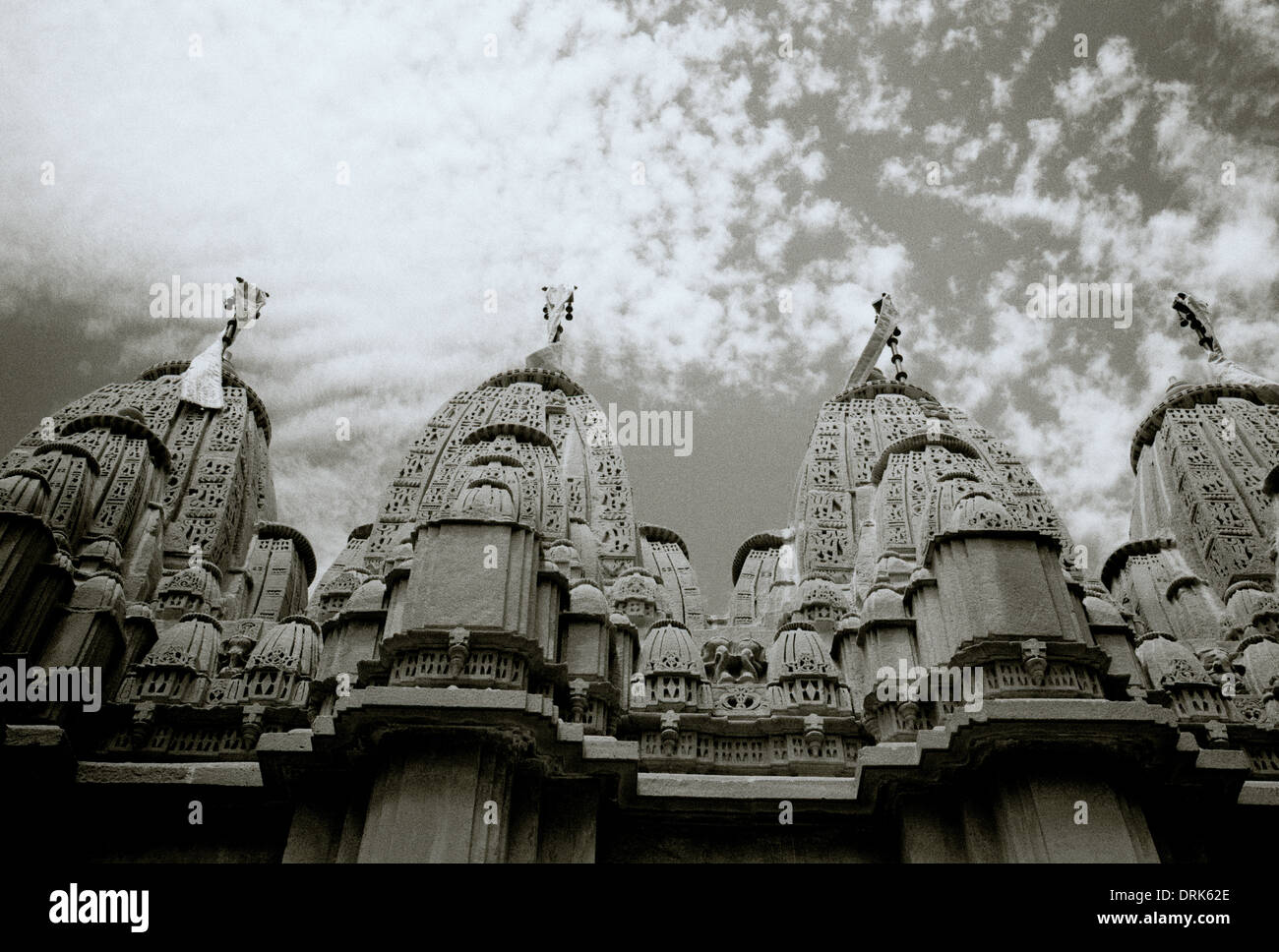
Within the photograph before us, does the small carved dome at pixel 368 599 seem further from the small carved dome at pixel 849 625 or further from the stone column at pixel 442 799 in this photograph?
the small carved dome at pixel 849 625

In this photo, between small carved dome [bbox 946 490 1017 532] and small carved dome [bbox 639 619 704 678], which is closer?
small carved dome [bbox 946 490 1017 532]

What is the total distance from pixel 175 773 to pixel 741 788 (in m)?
6.85

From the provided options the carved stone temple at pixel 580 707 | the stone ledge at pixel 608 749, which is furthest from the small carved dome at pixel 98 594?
the stone ledge at pixel 608 749

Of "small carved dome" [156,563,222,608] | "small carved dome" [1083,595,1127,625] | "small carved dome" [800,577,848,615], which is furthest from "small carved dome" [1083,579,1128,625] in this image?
"small carved dome" [156,563,222,608]

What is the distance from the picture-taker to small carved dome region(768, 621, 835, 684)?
1647 centimetres

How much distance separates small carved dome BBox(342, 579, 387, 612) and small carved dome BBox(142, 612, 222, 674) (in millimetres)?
2957

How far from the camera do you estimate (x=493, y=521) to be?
1520cm

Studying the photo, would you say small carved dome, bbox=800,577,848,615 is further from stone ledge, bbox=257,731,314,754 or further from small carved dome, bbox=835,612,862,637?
stone ledge, bbox=257,731,314,754

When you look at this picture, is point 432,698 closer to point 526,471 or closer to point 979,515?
point 526,471

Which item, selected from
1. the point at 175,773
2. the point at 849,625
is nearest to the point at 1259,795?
the point at 849,625

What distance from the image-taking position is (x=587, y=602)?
54.7 ft

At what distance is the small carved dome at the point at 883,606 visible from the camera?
17.6 metres
